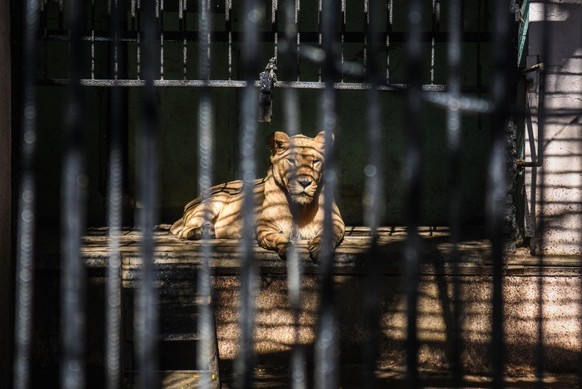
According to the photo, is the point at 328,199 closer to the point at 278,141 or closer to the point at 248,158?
the point at 248,158

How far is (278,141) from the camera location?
6.25 metres

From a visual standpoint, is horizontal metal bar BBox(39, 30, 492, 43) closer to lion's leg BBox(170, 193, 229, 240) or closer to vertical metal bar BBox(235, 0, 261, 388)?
lion's leg BBox(170, 193, 229, 240)

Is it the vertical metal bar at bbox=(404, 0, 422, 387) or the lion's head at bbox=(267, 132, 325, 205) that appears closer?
the vertical metal bar at bbox=(404, 0, 422, 387)

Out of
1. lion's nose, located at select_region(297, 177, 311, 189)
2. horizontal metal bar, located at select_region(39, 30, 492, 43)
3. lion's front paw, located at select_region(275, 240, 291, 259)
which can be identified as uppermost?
horizontal metal bar, located at select_region(39, 30, 492, 43)

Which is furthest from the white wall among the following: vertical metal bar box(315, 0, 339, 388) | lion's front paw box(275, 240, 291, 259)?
vertical metal bar box(315, 0, 339, 388)

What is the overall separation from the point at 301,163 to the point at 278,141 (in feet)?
0.77

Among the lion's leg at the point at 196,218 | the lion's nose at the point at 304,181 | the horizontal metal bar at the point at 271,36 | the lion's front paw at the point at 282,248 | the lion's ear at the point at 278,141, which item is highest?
the horizontal metal bar at the point at 271,36

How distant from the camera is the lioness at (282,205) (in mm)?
6207

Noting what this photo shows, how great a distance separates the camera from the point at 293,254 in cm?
582

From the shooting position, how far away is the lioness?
621 centimetres

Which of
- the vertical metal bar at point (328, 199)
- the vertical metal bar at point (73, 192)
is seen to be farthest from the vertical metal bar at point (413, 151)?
the vertical metal bar at point (73, 192)

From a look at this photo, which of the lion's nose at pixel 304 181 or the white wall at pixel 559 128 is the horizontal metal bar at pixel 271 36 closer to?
the white wall at pixel 559 128

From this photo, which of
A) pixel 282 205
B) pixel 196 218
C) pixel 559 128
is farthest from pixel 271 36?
pixel 559 128

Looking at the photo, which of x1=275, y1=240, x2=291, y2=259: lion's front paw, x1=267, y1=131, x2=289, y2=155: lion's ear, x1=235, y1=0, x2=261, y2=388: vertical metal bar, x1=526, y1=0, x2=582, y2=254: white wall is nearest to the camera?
x1=235, y1=0, x2=261, y2=388: vertical metal bar
